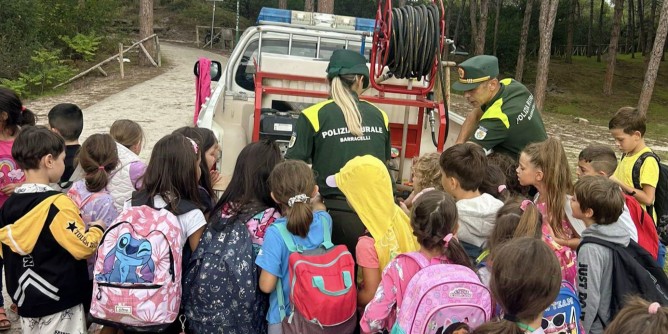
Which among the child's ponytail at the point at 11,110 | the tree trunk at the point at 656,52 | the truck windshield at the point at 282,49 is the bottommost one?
the child's ponytail at the point at 11,110

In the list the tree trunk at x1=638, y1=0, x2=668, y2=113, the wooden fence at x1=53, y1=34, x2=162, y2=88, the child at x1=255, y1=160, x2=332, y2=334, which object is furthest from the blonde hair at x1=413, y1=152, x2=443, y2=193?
the wooden fence at x1=53, y1=34, x2=162, y2=88

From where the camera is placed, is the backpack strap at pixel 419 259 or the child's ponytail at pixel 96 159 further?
the child's ponytail at pixel 96 159

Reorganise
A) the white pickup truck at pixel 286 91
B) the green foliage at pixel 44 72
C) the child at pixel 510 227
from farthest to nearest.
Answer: the green foliage at pixel 44 72
the white pickup truck at pixel 286 91
the child at pixel 510 227

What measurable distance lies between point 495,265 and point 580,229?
4.51 ft

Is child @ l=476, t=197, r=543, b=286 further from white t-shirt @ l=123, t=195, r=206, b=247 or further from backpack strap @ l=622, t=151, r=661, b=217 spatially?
backpack strap @ l=622, t=151, r=661, b=217

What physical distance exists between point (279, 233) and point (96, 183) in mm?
1226

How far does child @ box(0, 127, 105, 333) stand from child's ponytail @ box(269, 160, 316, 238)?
0.99 metres

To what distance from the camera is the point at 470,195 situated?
10.0 feet

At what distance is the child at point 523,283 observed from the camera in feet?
6.71

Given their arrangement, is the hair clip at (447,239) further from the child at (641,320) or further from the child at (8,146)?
the child at (8,146)

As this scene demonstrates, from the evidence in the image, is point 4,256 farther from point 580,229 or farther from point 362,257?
point 580,229

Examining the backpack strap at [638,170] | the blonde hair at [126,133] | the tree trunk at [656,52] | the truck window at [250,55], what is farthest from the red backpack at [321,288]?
the tree trunk at [656,52]

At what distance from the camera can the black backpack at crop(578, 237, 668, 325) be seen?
2672 millimetres

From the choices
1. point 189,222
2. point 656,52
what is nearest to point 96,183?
point 189,222
